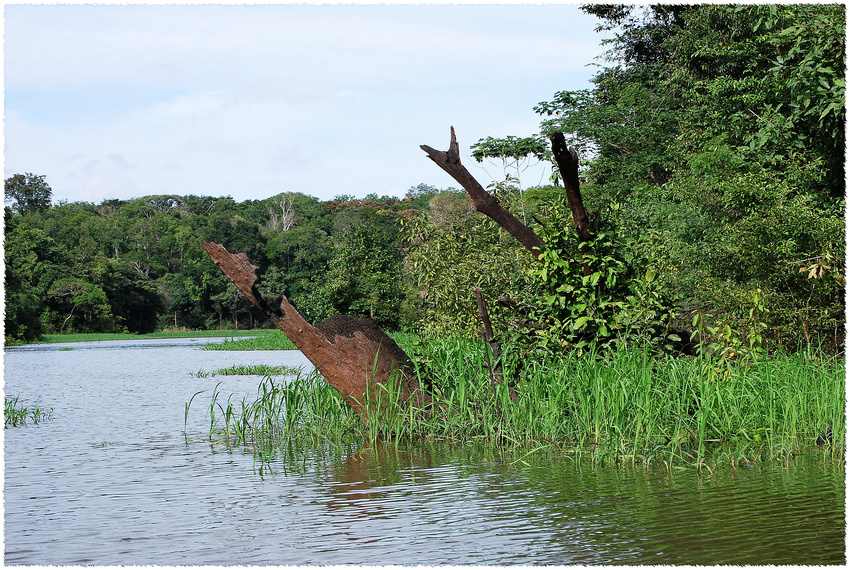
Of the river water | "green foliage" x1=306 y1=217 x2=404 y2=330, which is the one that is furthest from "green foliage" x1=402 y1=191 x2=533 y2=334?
"green foliage" x1=306 y1=217 x2=404 y2=330

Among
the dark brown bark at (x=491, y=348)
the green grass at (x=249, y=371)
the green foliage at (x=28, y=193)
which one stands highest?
the green foliage at (x=28, y=193)

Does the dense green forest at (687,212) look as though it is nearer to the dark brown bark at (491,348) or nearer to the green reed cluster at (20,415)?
the dark brown bark at (491,348)

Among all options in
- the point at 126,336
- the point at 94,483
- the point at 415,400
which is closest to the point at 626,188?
the point at 415,400

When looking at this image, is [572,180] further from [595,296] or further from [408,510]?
[408,510]

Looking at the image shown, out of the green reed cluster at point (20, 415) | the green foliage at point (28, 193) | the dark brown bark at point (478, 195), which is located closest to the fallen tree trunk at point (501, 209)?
the dark brown bark at point (478, 195)

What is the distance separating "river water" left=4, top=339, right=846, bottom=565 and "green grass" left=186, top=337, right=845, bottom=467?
35 centimetres

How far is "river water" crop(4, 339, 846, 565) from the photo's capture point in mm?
5098

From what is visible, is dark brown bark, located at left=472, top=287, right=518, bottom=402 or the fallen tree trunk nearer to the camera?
the fallen tree trunk

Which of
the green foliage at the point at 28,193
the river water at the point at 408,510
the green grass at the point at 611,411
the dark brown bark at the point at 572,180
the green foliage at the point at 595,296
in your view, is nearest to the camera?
the river water at the point at 408,510

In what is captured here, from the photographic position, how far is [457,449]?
8812 mm

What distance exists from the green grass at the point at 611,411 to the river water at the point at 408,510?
0.35 meters

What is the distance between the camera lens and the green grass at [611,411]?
26.2ft

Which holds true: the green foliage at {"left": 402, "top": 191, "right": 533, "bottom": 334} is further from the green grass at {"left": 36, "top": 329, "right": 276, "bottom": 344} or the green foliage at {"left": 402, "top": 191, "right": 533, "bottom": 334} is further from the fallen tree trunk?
the green grass at {"left": 36, "top": 329, "right": 276, "bottom": 344}

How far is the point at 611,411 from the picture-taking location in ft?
27.0
